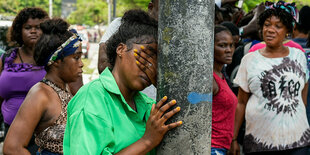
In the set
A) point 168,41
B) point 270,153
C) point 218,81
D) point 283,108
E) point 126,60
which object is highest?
point 168,41

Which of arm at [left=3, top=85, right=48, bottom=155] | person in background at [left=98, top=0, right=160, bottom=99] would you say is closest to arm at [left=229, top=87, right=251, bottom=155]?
person in background at [left=98, top=0, right=160, bottom=99]

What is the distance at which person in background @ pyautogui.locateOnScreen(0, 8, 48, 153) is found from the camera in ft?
14.1

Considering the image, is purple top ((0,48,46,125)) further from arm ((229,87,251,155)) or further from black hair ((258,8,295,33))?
black hair ((258,8,295,33))

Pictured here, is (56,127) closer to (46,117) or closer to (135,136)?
(46,117)

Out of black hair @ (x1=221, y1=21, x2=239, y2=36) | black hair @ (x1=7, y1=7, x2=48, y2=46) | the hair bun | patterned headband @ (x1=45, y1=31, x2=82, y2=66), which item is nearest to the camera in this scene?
patterned headband @ (x1=45, y1=31, x2=82, y2=66)

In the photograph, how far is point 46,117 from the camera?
122 inches

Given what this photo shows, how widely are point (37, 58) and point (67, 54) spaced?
27 centimetres

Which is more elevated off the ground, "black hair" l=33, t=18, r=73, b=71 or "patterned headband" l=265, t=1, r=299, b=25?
"patterned headband" l=265, t=1, r=299, b=25

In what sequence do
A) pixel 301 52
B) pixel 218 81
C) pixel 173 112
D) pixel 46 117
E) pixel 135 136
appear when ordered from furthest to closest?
pixel 301 52
pixel 218 81
pixel 46 117
pixel 135 136
pixel 173 112

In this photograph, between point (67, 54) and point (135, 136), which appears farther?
point (67, 54)

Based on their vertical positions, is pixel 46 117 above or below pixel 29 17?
below

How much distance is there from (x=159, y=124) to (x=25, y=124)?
1.53 meters

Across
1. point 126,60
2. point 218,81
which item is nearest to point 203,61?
point 126,60

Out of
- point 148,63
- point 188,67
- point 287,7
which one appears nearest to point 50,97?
point 148,63
